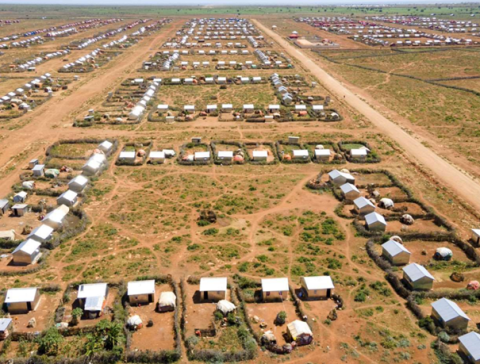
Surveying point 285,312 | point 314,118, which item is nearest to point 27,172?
point 285,312

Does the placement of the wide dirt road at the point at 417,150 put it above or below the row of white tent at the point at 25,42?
below

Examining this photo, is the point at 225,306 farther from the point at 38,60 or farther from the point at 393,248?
the point at 38,60

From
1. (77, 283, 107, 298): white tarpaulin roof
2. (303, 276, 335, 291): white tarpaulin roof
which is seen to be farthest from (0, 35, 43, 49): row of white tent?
(303, 276, 335, 291): white tarpaulin roof

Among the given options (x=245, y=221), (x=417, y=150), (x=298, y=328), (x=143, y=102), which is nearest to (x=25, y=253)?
(x=245, y=221)

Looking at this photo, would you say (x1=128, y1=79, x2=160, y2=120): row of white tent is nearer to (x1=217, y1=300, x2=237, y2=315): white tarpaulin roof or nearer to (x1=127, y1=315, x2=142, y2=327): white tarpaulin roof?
(x1=127, y1=315, x2=142, y2=327): white tarpaulin roof

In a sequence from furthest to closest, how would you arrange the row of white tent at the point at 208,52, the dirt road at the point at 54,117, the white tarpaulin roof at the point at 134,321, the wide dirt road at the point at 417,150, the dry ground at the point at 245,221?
1. the row of white tent at the point at 208,52
2. the dirt road at the point at 54,117
3. the wide dirt road at the point at 417,150
4. the dry ground at the point at 245,221
5. the white tarpaulin roof at the point at 134,321

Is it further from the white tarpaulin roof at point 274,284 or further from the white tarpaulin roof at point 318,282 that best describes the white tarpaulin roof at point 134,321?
the white tarpaulin roof at point 318,282

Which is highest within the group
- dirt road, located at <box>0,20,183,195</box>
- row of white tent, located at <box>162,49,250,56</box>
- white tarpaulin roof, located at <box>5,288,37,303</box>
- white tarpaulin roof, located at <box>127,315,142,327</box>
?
white tarpaulin roof, located at <box>5,288,37,303</box>

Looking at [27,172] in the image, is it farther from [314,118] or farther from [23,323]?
[314,118]

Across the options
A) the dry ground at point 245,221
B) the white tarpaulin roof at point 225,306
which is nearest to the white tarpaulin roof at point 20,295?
the dry ground at point 245,221
